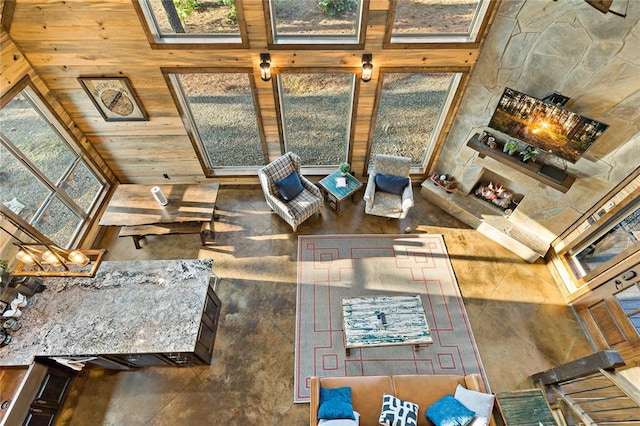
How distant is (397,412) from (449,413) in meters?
0.50

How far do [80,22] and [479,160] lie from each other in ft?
18.5

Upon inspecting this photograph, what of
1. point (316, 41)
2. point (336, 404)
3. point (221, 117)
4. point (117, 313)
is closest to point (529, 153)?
point (316, 41)

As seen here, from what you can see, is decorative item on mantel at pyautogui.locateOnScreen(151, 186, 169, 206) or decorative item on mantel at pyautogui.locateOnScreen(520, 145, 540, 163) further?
decorative item on mantel at pyautogui.locateOnScreen(151, 186, 169, 206)

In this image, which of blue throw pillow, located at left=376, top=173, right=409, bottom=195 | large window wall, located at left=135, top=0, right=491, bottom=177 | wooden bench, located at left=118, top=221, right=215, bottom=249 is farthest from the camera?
blue throw pillow, located at left=376, top=173, right=409, bottom=195

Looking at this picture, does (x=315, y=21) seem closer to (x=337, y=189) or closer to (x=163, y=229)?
(x=337, y=189)

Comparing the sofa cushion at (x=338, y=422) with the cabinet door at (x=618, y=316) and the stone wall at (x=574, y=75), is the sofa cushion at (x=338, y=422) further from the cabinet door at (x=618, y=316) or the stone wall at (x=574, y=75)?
the stone wall at (x=574, y=75)

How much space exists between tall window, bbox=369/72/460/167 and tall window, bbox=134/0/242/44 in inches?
85.0

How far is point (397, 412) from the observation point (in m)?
3.04

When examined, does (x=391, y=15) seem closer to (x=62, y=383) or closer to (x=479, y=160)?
(x=479, y=160)

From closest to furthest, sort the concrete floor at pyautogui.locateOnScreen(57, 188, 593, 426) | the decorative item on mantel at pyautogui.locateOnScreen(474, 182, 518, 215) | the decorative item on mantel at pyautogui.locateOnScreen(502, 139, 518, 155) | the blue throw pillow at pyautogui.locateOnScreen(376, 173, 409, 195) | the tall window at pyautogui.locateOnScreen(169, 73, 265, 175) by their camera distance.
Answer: the concrete floor at pyautogui.locateOnScreen(57, 188, 593, 426) → the decorative item on mantel at pyautogui.locateOnScreen(502, 139, 518, 155) → the tall window at pyautogui.locateOnScreen(169, 73, 265, 175) → the decorative item on mantel at pyautogui.locateOnScreen(474, 182, 518, 215) → the blue throw pillow at pyautogui.locateOnScreen(376, 173, 409, 195)

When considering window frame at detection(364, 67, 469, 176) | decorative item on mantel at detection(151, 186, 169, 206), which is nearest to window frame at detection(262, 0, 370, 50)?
window frame at detection(364, 67, 469, 176)

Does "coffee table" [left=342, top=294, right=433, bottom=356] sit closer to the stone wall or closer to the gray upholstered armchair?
the gray upholstered armchair

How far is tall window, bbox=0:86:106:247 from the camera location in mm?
3924

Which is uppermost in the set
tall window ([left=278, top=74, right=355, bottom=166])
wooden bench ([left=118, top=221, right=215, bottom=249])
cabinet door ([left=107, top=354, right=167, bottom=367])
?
tall window ([left=278, top=74, right=355, bottom=166])
